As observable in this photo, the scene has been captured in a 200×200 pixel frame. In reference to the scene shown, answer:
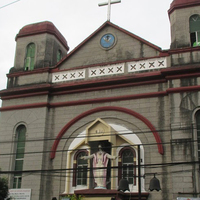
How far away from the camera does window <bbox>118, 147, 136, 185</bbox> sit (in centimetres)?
1912

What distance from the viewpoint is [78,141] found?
2080 cm

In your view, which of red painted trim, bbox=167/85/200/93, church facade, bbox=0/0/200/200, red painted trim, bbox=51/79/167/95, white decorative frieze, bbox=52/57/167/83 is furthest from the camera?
white decorative frieze, bbox=52/57/167/83

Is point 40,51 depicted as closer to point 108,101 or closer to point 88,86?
point 88,86

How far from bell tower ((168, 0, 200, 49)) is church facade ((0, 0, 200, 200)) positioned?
0.05 metres

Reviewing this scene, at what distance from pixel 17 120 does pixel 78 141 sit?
4.20 m

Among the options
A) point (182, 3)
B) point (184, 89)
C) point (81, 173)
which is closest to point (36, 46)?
point (81, 173)

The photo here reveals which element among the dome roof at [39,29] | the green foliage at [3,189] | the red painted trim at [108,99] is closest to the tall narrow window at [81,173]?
the red painted trim at [108,99]

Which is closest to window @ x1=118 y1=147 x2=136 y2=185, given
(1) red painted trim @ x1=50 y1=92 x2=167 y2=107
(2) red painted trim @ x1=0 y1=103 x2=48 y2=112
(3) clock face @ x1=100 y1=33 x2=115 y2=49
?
(1) red painted trim @ x1=50 y1=92 x2=167 y2=107

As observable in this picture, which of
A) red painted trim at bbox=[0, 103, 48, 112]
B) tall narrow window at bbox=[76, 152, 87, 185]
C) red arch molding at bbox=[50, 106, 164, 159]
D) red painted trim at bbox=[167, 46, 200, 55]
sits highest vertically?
red painted trim at bbox=[167, 46, 200, 55]

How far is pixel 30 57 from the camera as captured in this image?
80.1 feet

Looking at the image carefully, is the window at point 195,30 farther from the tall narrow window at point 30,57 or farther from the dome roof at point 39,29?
the tall narrow window at point 30,57

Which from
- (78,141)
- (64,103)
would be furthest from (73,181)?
(64,103)

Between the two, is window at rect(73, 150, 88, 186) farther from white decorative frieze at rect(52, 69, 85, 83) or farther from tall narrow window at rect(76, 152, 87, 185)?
white decorative frieze at rect(52, 69, 85, 83)

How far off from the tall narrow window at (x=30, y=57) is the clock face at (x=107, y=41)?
483cm
